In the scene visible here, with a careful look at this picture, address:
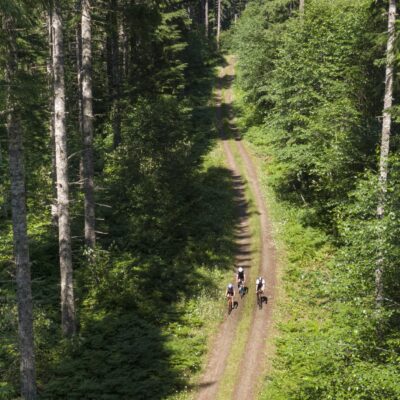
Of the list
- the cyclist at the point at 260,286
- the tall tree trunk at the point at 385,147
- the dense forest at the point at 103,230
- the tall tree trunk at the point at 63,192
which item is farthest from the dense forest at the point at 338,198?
the tall tree trunk at the point at 63,192

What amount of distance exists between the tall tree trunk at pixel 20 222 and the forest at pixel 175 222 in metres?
0.04

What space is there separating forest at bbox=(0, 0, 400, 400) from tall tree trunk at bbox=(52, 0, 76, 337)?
56 millimetres

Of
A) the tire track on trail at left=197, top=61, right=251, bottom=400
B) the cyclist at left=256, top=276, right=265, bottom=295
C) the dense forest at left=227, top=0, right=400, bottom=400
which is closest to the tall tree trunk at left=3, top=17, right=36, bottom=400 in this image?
the tire track on trail at left=197, top=61, right=251, bottom=400

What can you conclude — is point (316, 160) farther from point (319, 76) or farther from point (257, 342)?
point (257, 342)

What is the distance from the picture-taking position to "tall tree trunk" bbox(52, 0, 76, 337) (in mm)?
15352

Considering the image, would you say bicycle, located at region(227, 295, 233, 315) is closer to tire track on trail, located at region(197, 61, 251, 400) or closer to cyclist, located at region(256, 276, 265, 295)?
tire track on trail, located at region(197, 61, 251, 400)

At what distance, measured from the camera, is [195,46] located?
2147 inches

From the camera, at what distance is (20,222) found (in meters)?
11.1

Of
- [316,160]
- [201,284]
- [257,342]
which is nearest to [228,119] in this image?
[316,160]

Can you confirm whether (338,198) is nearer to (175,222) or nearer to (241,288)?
(241,288)

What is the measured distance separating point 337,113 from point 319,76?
3699mm

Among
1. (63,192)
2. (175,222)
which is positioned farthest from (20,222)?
(175,222)

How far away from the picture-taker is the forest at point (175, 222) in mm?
12359

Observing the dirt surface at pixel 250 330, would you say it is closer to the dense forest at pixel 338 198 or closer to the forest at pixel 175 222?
the forest at pixel 175 222
